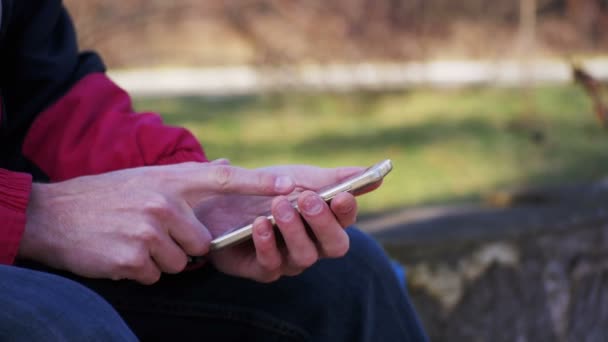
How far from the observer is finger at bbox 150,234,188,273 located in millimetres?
1303

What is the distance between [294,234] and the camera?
1.27 m

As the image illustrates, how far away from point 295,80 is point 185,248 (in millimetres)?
5678

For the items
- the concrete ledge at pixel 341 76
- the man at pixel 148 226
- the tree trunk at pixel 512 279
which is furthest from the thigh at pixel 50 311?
the concrete ledge at pixel 341 76

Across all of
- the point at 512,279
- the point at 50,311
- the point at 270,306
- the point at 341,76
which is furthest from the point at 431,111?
the point at 50,311

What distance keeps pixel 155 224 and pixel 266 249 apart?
6.0 inches

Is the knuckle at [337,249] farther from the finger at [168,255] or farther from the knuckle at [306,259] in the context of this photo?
the finger at [168,255]

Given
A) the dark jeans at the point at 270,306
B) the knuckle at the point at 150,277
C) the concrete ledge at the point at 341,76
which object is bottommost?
the concrete ledge at the point at 341,76

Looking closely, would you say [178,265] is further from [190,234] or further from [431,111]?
[431,111]

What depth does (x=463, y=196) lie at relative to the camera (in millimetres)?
4820

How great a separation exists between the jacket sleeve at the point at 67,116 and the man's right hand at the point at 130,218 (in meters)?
0.17

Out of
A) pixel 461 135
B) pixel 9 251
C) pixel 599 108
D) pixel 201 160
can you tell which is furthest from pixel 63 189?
pixel 461 135

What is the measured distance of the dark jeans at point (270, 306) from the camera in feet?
4.62

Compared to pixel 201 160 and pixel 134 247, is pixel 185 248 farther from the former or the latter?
pixel 201 160

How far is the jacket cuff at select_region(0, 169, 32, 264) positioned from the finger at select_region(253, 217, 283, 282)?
1.00ft
